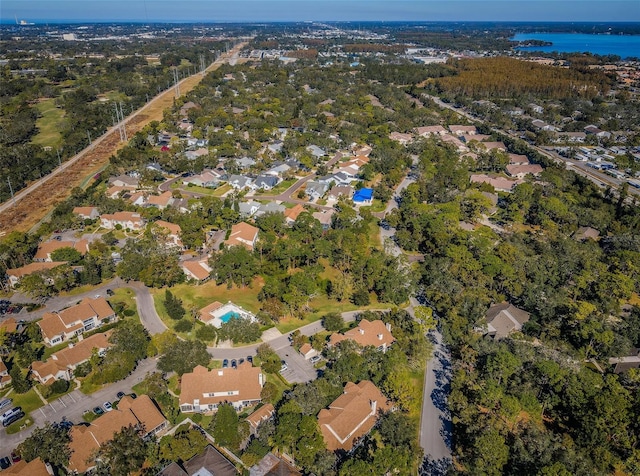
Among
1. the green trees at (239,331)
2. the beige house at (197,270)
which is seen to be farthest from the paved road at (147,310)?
the green trees at (239,331)

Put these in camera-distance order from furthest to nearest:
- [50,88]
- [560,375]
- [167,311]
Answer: [50,88]
[167,311]
[560,375]

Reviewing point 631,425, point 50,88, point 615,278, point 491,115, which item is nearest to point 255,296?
point 631,425

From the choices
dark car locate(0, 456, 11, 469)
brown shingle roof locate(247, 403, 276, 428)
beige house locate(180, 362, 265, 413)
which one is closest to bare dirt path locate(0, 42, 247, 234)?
dark car locate(0, 456, 11, 469)

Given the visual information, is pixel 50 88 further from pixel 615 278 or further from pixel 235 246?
pixel 615 278

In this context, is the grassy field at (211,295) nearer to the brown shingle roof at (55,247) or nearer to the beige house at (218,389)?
the beige house at (218,389)

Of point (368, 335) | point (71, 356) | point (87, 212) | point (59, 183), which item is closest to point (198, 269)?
point (71, 356)

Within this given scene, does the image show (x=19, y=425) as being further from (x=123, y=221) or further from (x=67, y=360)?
(x=123, y=221)

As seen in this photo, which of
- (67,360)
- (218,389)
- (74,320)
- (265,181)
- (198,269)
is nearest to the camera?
→ (218,389)
